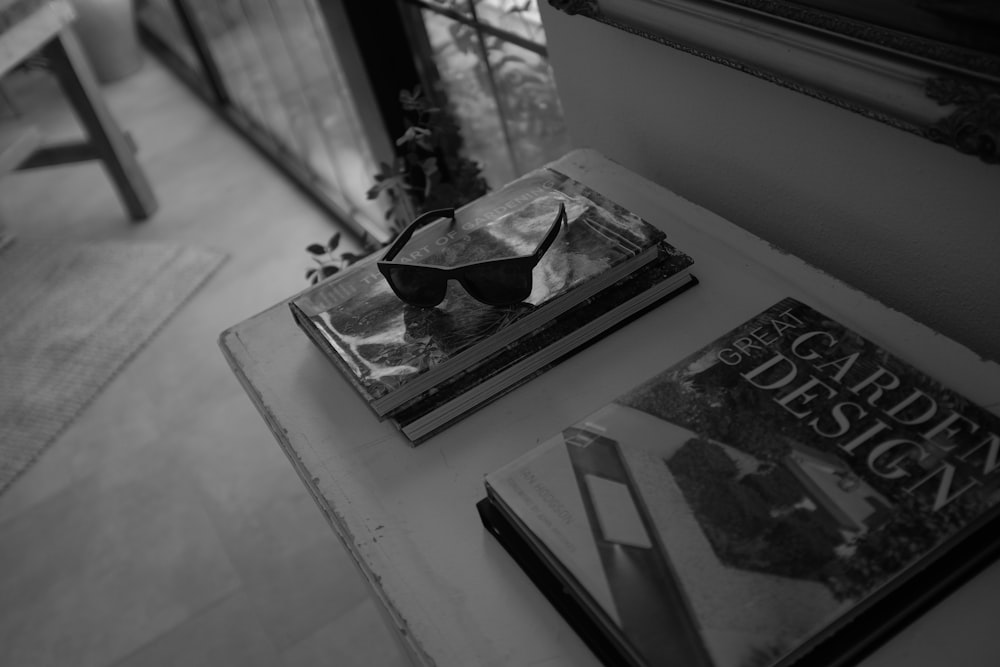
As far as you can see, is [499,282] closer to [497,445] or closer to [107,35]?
[497,445]

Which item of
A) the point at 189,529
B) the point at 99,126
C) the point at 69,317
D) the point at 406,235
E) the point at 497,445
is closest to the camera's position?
the point at 497,445

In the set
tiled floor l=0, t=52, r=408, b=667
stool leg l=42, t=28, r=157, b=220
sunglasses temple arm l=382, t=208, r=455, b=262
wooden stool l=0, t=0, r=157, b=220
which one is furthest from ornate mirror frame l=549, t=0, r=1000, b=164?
stool leg l=42, t=28, r=157, b=220

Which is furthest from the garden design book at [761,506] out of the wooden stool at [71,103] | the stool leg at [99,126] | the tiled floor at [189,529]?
the stool leg at [99,126]

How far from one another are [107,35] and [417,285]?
3.77 meters

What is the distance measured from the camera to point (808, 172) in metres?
0.78

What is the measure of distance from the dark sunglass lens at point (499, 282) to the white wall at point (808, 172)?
27 cm

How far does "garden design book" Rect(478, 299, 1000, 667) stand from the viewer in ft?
1.62

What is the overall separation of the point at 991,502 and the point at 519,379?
35 cm

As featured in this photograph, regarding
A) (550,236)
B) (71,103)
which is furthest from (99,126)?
(550,236)

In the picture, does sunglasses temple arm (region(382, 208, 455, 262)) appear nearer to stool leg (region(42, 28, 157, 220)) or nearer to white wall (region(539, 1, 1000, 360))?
white wall (region(539, 1, 1000, 360))

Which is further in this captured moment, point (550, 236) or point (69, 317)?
point (69, 317)

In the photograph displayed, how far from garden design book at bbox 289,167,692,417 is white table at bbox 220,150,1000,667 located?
0.14 feet

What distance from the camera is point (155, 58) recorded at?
4.16m

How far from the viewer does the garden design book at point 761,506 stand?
49 cm
